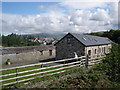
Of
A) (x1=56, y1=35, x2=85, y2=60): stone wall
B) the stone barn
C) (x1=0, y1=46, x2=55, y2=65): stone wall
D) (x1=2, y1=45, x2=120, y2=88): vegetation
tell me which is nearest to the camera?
(x1=2, y1=45, x2=120, y2=88): vegetation

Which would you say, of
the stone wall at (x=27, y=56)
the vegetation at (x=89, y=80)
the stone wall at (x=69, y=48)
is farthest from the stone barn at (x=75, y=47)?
the vegetation at (x=89, y=80)

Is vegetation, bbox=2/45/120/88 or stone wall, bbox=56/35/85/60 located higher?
stone wall, bbox=56/35/85/60

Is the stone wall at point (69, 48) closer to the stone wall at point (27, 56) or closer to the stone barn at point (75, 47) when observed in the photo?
the stone barn at point (75, 47)

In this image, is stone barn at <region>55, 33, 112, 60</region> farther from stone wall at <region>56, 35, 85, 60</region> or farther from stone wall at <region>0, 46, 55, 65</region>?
stone wall at <region>0, 46, 55, 65</region>

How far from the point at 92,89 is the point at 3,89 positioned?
412cm

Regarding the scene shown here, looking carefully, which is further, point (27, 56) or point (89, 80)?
point (27, 56)

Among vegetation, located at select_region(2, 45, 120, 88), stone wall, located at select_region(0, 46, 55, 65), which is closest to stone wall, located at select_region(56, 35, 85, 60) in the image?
stone wall, located at select_region(0, 46, 55, 65)

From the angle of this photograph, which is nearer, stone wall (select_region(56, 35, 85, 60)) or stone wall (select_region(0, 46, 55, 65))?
stone wall (select_region(56, 35, 85, 60))

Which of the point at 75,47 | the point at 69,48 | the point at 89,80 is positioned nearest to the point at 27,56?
the point at 69,48

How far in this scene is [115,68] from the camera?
9.70 metres

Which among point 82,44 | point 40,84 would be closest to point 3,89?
point 40,84

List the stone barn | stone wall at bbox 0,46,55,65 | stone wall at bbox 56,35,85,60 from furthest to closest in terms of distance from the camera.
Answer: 1. stone wall at bbox 0,46,55,65
2. stone wall at bbox 56,35,85,60
3. the stone barn

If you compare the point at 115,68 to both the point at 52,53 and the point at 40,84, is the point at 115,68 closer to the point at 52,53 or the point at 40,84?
the point at 40,84

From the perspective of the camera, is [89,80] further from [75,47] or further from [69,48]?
[69,48]
